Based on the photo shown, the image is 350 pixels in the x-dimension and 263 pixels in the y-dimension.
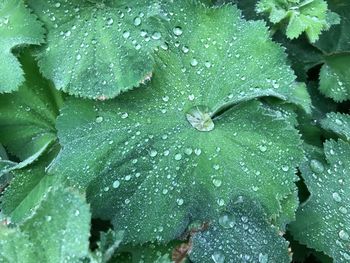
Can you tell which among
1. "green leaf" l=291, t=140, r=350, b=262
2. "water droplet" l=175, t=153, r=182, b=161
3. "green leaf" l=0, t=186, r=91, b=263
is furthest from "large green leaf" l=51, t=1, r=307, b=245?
"green leaf" l=0, t=186, r=91, b=263

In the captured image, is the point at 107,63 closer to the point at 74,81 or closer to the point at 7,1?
the point at 74,81

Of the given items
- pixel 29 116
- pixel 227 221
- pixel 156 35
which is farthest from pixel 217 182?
pixel 29 116

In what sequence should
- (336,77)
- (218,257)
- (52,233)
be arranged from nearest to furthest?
(52,233) < (218,257) < (336,77)

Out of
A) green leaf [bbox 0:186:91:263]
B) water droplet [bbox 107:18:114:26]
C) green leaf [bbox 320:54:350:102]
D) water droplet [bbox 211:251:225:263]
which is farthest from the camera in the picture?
green leaf [bbox 320:54:350:102]

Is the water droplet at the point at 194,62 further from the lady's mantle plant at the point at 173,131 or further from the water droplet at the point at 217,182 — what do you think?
the water droplet at the point at 217,182

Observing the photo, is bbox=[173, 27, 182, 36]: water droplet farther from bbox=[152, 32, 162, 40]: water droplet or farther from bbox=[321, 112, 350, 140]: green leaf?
bbox=[321, 112, 350, 140]: green leaf

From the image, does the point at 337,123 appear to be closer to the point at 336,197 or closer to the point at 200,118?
the point at 336,197

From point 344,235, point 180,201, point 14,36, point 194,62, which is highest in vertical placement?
point 14,36

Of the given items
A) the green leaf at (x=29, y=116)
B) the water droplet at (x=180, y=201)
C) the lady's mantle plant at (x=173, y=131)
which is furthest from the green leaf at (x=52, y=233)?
the green leaf at (x=29, y=116)
